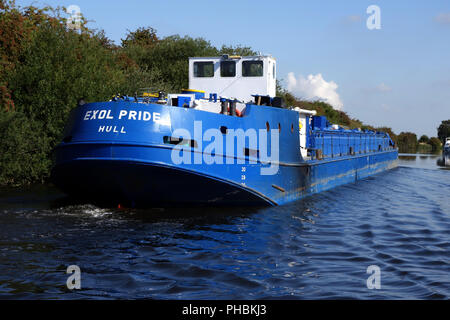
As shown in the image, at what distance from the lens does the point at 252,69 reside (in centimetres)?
1536

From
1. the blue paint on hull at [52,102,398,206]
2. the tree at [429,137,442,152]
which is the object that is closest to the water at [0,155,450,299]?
the blue paint on hull at [52,102,398,206]

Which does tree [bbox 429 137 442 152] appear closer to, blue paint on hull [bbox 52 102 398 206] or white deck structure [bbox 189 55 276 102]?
white deck structure [bbox 189 55 276 102]

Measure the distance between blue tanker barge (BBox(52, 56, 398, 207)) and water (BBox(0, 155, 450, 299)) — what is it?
520 mm

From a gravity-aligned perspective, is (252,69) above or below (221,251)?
above

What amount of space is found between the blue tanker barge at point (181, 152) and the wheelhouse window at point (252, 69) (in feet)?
6.21

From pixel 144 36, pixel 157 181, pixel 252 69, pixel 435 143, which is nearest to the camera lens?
pixel 157 181

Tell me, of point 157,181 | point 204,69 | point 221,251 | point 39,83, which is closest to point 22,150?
point 39,83

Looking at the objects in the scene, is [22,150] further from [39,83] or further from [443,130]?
[443,130]

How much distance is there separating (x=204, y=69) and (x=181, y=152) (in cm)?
599

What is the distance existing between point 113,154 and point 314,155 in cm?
873

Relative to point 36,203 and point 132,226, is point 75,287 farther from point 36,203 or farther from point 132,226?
point 36,203

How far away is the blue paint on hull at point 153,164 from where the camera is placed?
10023 millimetres

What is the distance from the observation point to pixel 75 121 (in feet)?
35.2

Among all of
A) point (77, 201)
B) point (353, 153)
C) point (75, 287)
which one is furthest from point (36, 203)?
point (353, 153)
